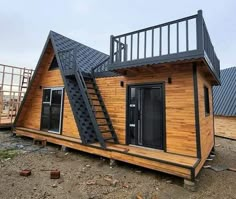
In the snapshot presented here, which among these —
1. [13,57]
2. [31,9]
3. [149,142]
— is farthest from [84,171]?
[13,57]

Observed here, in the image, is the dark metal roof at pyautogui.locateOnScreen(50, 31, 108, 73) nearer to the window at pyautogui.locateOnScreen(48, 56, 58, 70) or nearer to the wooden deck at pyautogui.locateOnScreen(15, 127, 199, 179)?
the window at pyautogui.locateOnScreen(48, 56, 58, 70)

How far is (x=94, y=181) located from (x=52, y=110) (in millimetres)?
4303

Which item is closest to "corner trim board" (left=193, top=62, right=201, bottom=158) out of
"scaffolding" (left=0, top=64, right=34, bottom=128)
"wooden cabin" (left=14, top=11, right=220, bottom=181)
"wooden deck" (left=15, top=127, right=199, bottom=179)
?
"wooden cabin" (left=14, top=11, right=220, bottom=181)

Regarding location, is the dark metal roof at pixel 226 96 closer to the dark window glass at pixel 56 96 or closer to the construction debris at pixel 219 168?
the construction debris at pixel 219 168

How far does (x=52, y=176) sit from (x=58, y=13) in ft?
35.8

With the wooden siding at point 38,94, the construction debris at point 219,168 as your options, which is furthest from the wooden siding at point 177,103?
the wooden siding at point 38,94

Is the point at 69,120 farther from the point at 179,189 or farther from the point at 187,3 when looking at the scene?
the point at 187,3

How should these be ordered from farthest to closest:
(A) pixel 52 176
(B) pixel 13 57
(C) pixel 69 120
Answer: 1. (B) pixel 13 57
2. (C) pixel 69 120
3. (A) pixel 52 176

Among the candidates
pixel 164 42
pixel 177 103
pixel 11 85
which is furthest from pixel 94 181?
pixel 11 85

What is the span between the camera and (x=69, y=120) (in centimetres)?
637

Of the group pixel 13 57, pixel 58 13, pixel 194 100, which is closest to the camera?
pixel 194 100

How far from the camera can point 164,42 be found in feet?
13.5

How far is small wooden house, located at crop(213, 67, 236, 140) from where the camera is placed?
975cm

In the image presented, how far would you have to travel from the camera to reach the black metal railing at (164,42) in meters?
3.65
